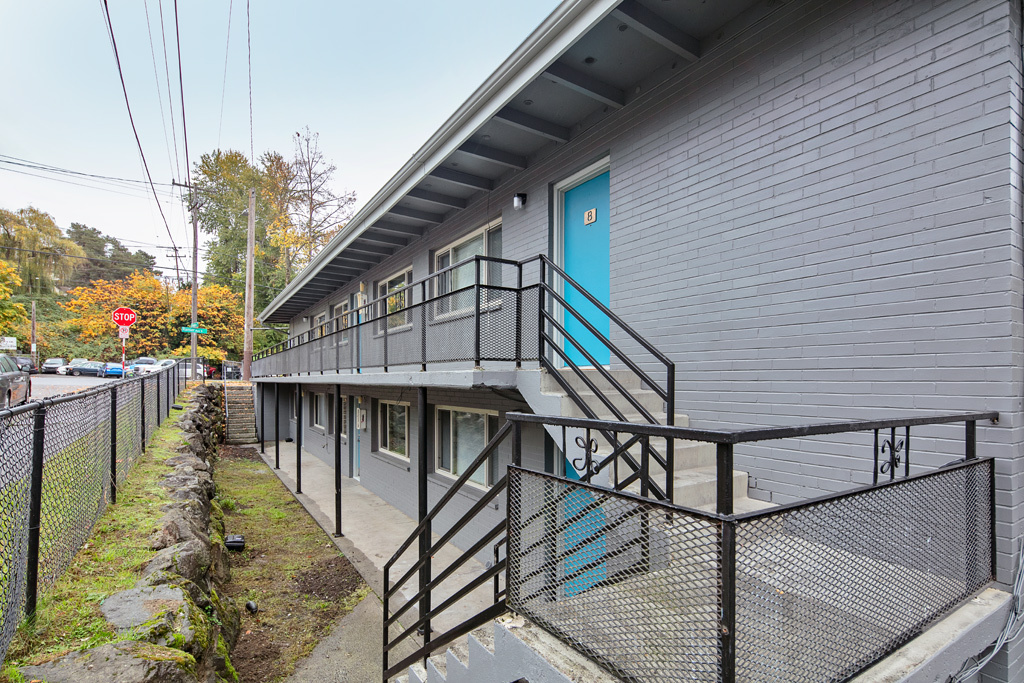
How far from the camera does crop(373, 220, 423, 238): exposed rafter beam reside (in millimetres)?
9375

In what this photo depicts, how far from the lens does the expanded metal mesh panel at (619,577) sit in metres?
1.50

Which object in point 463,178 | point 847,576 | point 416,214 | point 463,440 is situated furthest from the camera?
point 416,214

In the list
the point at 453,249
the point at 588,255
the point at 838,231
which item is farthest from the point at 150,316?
the point at 838,231

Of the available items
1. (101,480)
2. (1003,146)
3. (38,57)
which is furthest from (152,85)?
(1003,146)

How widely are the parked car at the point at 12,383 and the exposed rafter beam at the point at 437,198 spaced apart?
851cm

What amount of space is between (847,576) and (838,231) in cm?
264

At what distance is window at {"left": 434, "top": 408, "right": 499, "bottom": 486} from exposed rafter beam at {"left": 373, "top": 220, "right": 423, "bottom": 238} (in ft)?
11.6

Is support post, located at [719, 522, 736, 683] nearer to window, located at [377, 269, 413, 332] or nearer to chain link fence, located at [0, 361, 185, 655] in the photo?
chain link fence, located at [0, 361, 185, 655]

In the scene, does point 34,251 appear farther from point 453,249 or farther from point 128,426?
point 453,249

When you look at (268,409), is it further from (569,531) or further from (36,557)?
(569,531)

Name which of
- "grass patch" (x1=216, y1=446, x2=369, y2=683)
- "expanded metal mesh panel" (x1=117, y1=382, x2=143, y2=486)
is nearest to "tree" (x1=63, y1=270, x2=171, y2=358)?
"grass patch" (x1=216, y1=446, x2=369, y2=683)

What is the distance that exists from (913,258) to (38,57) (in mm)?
24924

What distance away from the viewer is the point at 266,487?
41.3ft

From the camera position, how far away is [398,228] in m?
9.77
